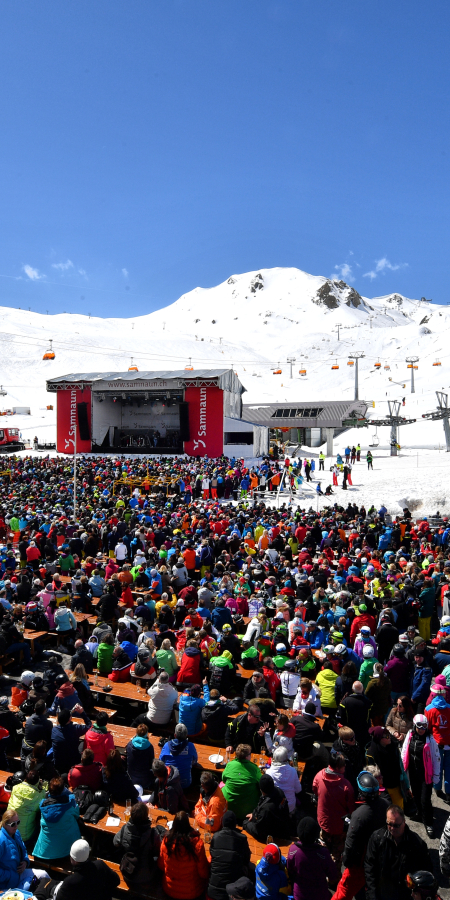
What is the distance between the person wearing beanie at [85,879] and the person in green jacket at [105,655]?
339 centimetres

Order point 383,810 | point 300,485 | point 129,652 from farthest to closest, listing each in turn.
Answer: point 300,485
point 129,652
point 383,810

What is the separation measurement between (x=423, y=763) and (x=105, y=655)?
3.73 metres

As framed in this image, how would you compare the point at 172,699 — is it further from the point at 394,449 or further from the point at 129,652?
the point at 394,449

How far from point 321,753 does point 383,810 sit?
1.00 meters

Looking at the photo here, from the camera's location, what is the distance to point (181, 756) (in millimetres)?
4711

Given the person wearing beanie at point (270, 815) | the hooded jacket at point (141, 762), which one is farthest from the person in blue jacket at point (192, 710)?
the person wearing beanie at point (270, 815)

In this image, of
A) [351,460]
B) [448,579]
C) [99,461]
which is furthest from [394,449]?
[448,579]

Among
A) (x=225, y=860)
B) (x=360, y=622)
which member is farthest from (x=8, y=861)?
(x=360, y=622)

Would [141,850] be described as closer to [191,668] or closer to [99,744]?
[99,744]

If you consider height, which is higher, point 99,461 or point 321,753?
point 99,461

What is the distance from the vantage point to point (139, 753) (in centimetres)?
464

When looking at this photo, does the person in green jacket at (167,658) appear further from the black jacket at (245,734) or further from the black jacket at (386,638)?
the black jacket at (386,638)

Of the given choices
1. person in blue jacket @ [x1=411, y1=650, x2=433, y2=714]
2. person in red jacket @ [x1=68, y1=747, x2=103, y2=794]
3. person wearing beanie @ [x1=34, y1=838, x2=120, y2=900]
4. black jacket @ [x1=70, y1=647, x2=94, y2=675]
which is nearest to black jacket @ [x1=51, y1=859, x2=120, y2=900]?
person wearing beanie @ [x1=34, y1=838, x2=120, y2=900]

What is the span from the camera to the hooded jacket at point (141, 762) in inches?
182
